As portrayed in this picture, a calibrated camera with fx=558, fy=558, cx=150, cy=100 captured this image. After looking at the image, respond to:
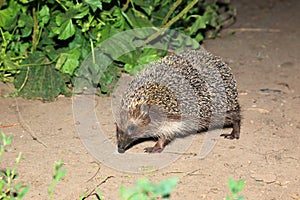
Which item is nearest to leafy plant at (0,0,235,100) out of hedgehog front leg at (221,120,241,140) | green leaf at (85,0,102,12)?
green leaf at (85,0,102,12)

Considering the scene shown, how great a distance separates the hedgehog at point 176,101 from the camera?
5.03 metres

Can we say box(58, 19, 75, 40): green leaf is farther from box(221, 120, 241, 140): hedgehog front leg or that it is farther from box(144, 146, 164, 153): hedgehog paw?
box(221, 120, 241, 140): hedgehog front leg

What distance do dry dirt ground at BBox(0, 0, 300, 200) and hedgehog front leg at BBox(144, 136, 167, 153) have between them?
0.84ft

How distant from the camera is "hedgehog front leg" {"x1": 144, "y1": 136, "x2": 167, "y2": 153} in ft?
17.2

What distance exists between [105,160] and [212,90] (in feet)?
3.95

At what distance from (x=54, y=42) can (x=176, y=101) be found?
6.17ft

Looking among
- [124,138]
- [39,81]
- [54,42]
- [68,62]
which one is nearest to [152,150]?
[124,138]

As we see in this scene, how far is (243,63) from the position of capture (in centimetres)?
748

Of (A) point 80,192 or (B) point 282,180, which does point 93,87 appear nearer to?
(A) point 80,192

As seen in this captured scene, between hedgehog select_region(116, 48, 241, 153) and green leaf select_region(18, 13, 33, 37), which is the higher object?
green leaf select_region(18, 13, 33, 37)

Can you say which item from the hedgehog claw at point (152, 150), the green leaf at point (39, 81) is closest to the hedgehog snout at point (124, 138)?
the hedgehog claw at point (152, 150)

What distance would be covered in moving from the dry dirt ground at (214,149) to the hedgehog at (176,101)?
26 centimetres

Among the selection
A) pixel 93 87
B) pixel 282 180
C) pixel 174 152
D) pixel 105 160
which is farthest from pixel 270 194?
pixel 93 87

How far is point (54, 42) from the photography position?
628 centimetres
